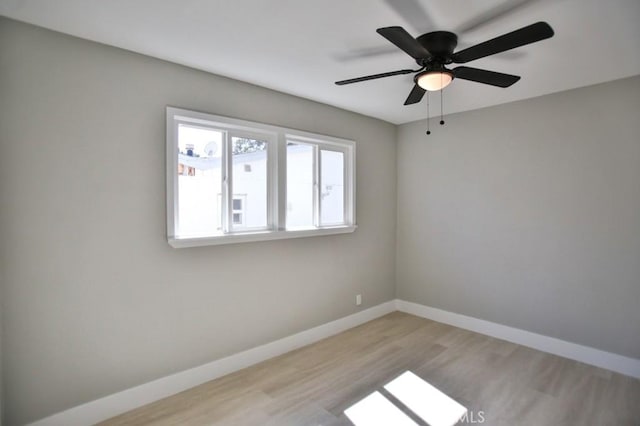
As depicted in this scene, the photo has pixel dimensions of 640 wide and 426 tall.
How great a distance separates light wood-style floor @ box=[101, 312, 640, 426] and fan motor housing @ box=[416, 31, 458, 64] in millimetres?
2398

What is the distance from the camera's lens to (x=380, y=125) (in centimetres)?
427

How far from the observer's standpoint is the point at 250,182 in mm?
3059

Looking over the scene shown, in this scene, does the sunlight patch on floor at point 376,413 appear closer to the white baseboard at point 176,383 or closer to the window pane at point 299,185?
the white baseboard at point 176,383

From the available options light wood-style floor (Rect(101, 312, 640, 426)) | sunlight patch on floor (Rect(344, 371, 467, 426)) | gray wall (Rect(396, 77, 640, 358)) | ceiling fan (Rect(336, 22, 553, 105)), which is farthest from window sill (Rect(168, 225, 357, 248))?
ceiling fan (Rect(336, 22, 553, 105))

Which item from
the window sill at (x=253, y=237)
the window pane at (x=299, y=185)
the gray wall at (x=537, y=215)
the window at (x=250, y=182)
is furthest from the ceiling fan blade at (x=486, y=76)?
the window sill at (x=253, y=237)

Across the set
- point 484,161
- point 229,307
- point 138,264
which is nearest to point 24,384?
point 138,264

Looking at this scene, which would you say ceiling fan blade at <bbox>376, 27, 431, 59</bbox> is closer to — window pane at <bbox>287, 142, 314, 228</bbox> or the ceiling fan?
the ceiling fan

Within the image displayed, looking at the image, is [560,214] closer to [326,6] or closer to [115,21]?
[326,6]

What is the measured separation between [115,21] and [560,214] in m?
3.92

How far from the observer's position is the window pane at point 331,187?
371 centimetres

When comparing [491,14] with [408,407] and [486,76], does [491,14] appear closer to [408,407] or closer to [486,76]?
[486,76]

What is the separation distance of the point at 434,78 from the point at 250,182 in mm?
1767

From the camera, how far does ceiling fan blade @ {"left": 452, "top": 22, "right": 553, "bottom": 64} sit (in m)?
1.55

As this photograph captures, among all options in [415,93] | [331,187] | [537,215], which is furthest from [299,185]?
[537,215]
